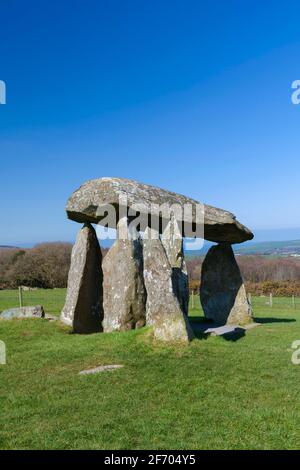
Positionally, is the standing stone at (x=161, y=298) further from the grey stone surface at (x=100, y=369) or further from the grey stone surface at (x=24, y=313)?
the grey stone surface at (x=24, y=313)

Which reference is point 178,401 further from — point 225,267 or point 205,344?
point 225,267

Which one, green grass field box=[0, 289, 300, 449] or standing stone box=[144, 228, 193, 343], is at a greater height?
standing stone box=[144, 228, 193, 343]

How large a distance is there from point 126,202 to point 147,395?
24.2 ft

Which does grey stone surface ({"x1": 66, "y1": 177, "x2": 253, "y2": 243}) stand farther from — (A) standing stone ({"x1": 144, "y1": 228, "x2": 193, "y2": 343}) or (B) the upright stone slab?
(A) standing stone ({"x1": 144, "y1": 228, "x2": 193, "y2": 343})

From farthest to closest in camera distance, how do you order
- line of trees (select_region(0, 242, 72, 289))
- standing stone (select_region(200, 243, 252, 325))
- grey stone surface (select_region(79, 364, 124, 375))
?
1. line of trees (select_region(0, 242, 72, 289))
2. standing stone (select_region(200, 243, 252, 325))
3. grey stone surface (select_region(79, 364, 124, 375))

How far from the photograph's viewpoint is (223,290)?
2144 cm

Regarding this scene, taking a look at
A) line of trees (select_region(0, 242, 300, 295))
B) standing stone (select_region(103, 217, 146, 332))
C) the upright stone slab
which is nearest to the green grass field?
standing stone (select_region(103, 217, 146, 332))

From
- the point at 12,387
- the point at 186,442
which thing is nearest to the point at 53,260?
the point at 12,387

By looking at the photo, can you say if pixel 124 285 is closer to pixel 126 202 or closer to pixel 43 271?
pixel 126 202

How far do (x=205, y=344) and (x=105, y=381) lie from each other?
3.77m

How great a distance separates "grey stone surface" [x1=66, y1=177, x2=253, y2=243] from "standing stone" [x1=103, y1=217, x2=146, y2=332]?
2.94 ft

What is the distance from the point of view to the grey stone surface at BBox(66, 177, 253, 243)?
16406 mm

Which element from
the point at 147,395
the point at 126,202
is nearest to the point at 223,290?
the point at 126,202
